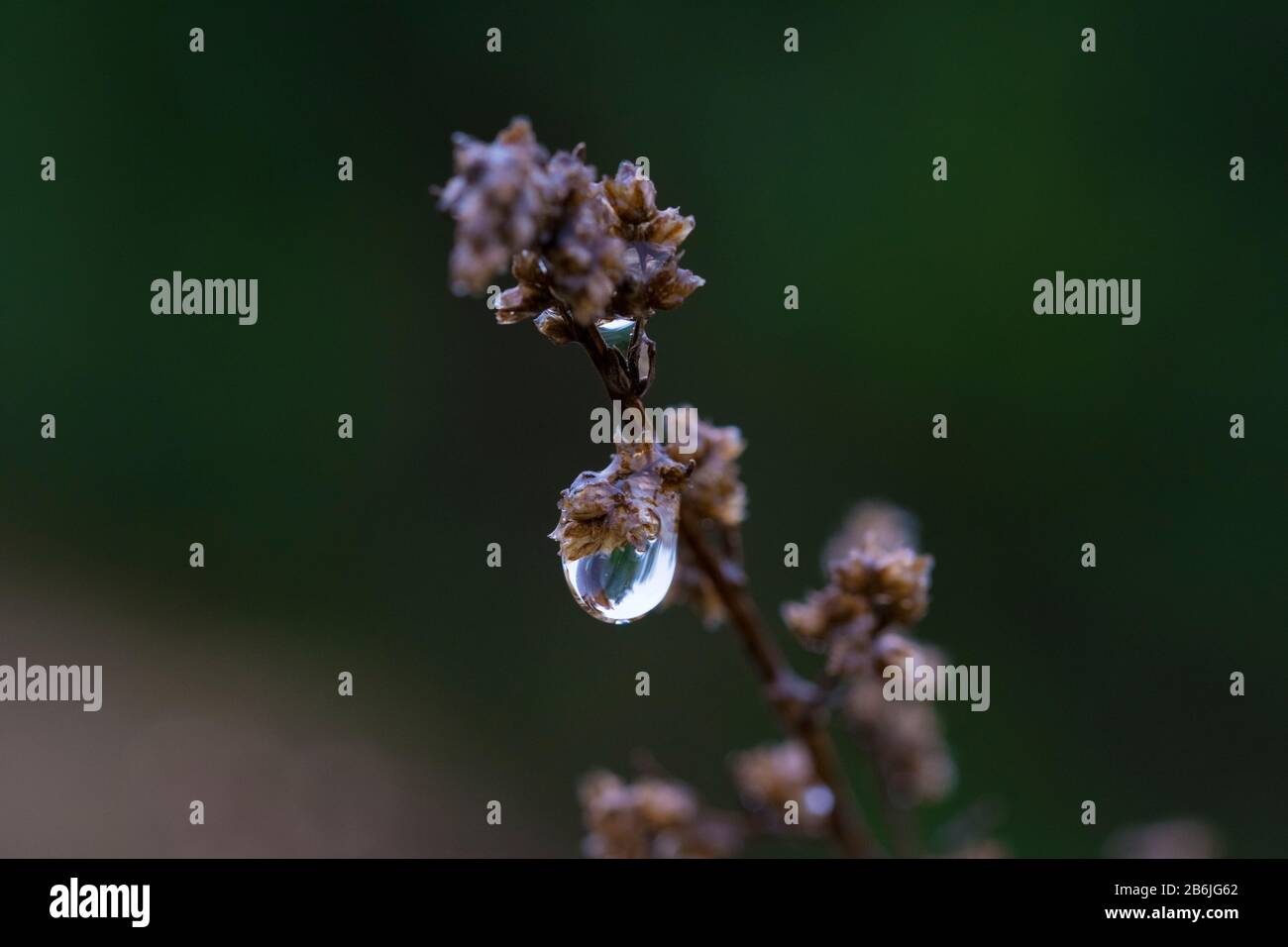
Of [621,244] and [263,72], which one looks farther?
[263,72]

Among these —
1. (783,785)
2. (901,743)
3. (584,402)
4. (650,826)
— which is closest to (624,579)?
(650,826)

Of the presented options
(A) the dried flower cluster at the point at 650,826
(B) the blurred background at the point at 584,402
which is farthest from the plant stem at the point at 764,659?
(B) the blurred background at the point at 584,402

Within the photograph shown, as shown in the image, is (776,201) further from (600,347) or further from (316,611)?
(600,347)

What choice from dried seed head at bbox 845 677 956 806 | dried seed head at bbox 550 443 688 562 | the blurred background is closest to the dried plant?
dried seed head at bbox 550 443 688 562

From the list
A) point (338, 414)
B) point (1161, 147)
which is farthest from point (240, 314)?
point (1161, 147)

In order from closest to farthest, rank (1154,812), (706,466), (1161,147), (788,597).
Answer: (706,466)
(1154,812)
(1161,147)
(788,597)

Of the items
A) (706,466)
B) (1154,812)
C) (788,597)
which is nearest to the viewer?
(706,466)

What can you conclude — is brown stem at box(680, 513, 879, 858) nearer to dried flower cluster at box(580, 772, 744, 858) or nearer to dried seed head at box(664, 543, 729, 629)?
dried seed head at box(664, 543, 729, 629)
